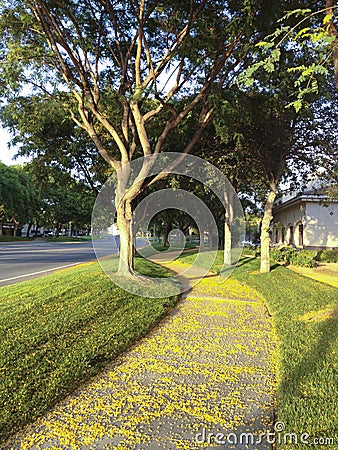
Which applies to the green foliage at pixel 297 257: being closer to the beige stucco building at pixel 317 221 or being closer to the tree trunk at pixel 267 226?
the beige stucco building at pixel 317 221

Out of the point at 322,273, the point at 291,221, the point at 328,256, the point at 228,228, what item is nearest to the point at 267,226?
the point at 228,228

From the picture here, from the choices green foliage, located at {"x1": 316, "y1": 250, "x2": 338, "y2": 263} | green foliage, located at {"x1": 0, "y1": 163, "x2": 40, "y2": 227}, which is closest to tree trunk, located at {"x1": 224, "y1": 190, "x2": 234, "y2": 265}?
green foliage, located at {"x1": 316, "y1": 250, "x2": 338, "y2": 263}

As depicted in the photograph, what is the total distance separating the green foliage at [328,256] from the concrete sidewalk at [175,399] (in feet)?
49.3

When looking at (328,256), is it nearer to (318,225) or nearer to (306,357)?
(318,225)

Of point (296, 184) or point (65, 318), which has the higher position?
point (296, 184)

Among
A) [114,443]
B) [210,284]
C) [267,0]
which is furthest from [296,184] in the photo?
[114,443]

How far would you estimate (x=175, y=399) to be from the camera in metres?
4.00

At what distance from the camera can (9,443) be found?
3180 mm

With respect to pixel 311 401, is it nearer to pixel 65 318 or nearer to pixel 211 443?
pixel 211 443

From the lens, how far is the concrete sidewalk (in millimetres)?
3250

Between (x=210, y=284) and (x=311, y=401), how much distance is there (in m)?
8.93

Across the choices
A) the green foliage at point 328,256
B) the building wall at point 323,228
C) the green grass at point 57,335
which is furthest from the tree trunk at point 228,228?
the green grass at point 57,335

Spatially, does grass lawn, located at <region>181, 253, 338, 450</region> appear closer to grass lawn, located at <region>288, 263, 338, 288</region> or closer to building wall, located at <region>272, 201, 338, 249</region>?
grass lawn, located at <region>288, 263, 338, 288</region>

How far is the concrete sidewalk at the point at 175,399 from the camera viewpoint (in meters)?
3.25
